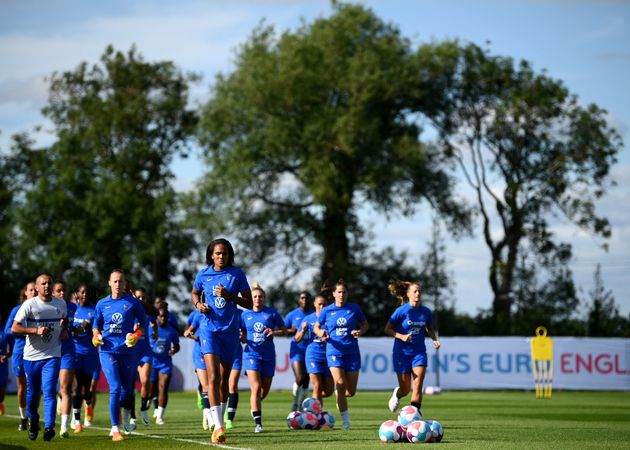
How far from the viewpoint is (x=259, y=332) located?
62.3 feet

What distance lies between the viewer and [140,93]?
2442 inches

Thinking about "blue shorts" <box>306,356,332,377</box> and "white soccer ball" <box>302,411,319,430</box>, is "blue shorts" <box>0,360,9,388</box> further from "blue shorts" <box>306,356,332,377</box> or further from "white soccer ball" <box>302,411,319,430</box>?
"white soccer ball" <box>302,411,319,430</box>

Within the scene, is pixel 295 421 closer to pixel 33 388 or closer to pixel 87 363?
pixel 87 363

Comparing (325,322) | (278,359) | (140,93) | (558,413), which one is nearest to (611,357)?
(278,359)

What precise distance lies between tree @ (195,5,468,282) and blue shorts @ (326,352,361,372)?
2998 centimetres

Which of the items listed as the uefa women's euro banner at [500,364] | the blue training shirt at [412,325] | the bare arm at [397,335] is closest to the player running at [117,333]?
the bare arm at [397,335]

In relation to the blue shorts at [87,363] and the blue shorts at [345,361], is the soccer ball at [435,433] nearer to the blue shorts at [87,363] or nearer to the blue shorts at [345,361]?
the blue shorts at [345,361]

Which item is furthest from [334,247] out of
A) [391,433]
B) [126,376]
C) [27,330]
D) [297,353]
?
[391,433]

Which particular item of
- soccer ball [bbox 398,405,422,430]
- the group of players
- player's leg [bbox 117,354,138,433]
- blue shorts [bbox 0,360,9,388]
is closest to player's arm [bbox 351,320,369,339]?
the group of players

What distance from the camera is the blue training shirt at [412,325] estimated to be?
752 inches

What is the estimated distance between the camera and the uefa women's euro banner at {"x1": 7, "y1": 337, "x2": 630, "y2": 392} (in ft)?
123

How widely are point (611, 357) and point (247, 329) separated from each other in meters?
21.6

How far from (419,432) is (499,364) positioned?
23.7 m

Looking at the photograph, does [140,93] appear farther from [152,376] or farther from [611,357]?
[152,376]
